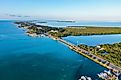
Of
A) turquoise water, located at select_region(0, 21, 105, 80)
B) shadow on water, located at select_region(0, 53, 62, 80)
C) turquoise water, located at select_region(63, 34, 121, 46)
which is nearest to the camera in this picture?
shadow on water, located at select_region(0, 53, 62, 80)

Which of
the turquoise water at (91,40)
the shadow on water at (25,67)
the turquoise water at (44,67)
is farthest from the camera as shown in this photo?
the turquoise water at (91,40)

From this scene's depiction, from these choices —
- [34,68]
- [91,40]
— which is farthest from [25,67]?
[91,40]

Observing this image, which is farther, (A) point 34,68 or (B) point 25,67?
(B) point 25,67

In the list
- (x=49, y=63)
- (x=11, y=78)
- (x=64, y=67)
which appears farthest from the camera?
(x=49, y=63)

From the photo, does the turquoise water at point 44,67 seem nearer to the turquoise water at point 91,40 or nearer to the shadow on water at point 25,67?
the shadow on water at point 25,67

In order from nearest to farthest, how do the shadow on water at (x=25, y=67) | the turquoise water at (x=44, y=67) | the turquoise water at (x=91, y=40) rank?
the shadow on water at (x=25, y=67) → the turquoise water at (x=44, y=67) → the turquoise water at (x=91, y=40)

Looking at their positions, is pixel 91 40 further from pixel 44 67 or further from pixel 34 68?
pixel 34 68

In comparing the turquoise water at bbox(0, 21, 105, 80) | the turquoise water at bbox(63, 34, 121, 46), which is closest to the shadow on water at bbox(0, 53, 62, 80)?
the turquoise water at bbox(0, 21, 105, 80)

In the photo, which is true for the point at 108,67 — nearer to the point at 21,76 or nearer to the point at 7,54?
the point at 21,76

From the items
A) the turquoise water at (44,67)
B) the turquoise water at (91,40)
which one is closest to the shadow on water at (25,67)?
the turquoise water at (44,67)

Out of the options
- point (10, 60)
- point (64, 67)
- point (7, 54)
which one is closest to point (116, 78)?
point (64, 67)

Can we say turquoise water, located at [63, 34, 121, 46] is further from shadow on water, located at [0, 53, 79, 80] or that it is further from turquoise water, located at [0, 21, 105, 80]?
shadow on water, located at [0, 53, 79, 80]
